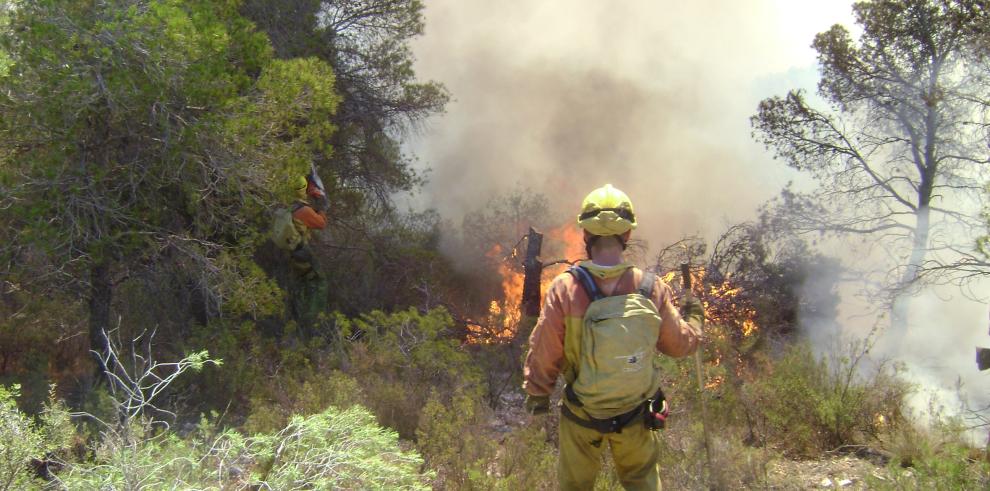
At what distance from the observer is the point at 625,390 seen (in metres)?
2.83

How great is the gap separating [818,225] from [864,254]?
1.27m

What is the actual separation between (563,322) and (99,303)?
5338 mm

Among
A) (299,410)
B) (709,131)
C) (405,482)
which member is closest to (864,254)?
(709,131)

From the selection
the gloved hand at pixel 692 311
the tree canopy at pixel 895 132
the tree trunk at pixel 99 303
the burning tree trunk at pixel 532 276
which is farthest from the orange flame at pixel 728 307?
the tree trunk at pixel 99 303

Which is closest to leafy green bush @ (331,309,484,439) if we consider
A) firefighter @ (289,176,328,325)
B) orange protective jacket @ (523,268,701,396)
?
firefighter @ (289,176,328,325)

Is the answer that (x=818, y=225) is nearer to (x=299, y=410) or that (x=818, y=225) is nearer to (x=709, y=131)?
(x=709, y=131)

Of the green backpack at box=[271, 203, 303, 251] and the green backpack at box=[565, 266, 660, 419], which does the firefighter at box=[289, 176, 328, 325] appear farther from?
the green backpack at box=[565, 266, 660, 419]

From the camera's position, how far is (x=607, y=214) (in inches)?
114

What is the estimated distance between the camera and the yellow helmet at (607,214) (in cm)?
289

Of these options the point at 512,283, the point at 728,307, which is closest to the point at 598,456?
the point at 728,307

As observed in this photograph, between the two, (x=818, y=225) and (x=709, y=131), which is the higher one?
(x=709, y=131)

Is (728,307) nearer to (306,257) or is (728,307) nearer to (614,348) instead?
(306,257)

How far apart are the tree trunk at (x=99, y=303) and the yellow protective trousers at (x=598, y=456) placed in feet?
16.7

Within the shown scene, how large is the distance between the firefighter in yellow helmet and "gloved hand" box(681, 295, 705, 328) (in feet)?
0.53
